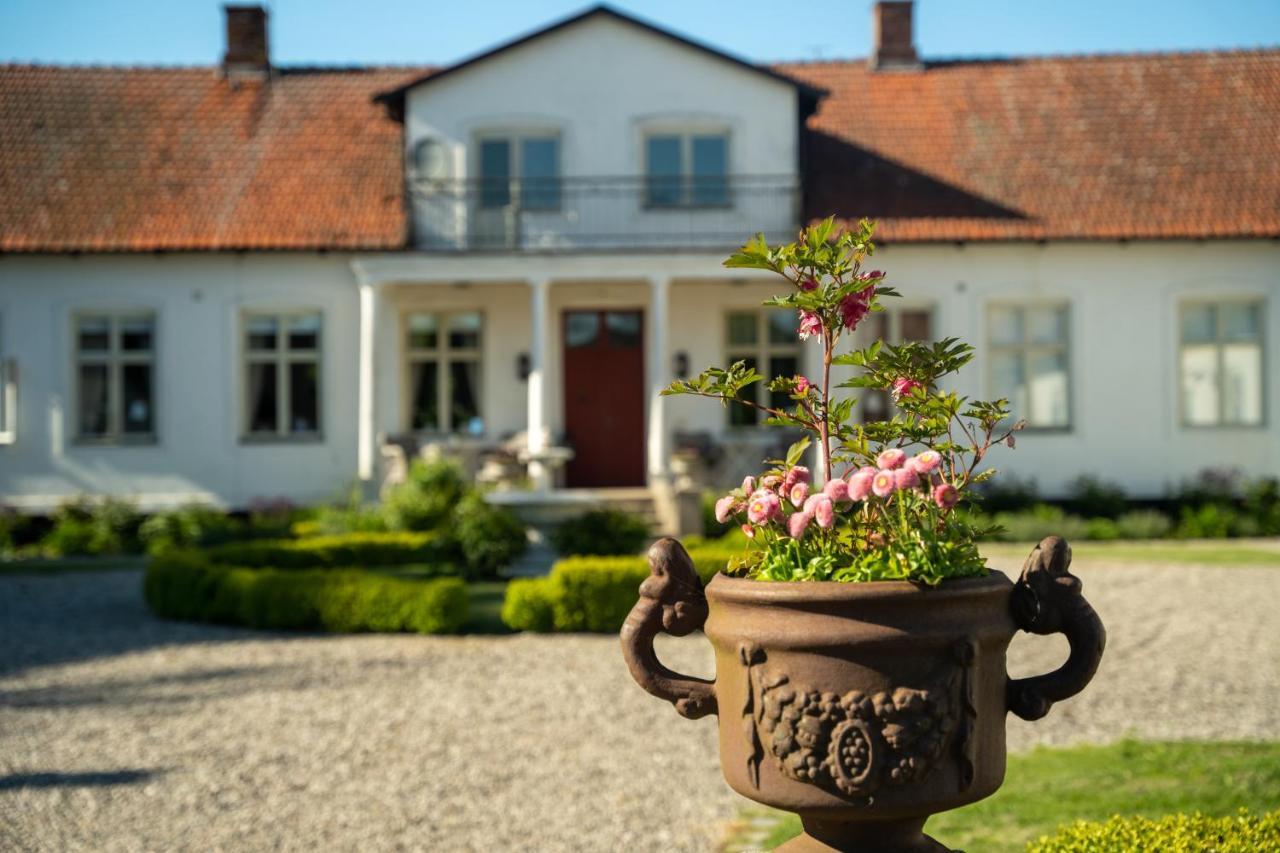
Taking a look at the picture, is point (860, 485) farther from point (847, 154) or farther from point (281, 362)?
point (847, 154)

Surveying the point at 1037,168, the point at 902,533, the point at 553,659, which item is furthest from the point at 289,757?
the point at 1037,168

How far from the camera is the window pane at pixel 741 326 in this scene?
20.5 m

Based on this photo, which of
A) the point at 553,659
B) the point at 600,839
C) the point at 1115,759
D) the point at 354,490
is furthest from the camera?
the point at 354,490

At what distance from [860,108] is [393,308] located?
7877 millimetres

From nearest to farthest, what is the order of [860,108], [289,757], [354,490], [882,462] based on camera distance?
[882,462], [289,757], [354,490], [860,108]

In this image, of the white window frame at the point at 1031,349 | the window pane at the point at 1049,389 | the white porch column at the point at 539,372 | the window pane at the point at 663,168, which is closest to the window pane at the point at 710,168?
the window pane at the point at 663,168

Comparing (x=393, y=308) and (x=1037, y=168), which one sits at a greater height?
(x=1037, y=168)

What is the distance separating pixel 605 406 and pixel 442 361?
2427mm

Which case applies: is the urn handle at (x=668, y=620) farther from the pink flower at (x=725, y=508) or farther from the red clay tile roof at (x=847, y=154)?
the red clay tile roof at (x=847, y=154)

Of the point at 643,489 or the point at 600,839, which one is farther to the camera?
the point at 643,489

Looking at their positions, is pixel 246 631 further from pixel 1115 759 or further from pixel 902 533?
pixel 902 533

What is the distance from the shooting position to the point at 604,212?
772 inches

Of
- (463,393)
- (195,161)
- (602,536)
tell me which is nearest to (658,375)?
(463,393)

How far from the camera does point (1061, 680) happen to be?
3541mm
